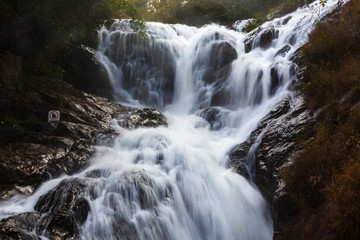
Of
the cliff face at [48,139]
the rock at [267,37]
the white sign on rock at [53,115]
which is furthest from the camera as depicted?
the rock at [267,37]

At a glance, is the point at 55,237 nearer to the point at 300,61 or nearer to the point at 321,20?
the point at 300,61

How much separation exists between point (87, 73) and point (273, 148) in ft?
25.0

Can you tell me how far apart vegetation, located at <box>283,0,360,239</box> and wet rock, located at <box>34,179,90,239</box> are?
11.0ft

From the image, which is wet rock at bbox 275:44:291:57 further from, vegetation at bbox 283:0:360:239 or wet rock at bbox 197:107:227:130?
wet rock at bbox 197:107:227:130

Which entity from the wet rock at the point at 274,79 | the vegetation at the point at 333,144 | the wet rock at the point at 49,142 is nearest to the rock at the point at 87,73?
the wet rock at the point at 49,142

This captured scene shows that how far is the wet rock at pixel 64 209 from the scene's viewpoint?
13.2ft

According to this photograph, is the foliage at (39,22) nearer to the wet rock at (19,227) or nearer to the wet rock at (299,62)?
the wet rock at (299,62)

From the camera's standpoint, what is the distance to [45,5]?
24.3 feet

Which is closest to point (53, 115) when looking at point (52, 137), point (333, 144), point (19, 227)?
point (52, 137)

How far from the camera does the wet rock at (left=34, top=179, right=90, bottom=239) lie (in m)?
4.03

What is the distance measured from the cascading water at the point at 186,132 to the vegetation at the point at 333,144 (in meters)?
1.14

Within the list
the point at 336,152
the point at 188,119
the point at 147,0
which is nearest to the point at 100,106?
the point at 188,119

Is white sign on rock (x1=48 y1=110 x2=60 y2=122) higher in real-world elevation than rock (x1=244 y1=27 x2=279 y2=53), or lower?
lower

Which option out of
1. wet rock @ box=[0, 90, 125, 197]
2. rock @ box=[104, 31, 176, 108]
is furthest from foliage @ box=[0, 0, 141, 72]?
rock @ box=[104, 31, 176, 108]
